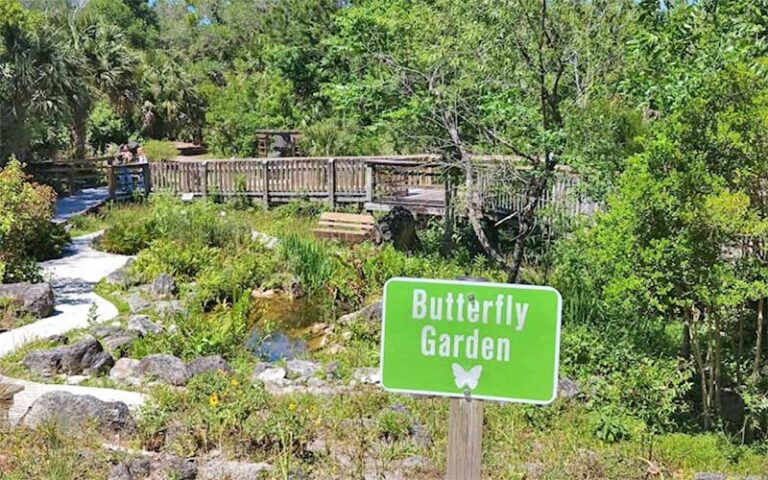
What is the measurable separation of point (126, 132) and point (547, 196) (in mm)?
23686

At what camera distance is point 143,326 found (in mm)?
8805

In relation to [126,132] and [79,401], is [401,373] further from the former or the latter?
[126,132]

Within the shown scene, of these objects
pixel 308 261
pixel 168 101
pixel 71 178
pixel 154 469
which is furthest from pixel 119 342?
pixel 168 101

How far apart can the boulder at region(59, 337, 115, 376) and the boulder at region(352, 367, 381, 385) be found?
2.40 meters

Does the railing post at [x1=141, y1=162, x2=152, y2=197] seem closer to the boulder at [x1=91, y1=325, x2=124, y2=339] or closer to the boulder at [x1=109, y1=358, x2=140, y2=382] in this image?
the boulder at [x1=91, y1=325, x2=124, y2=339]

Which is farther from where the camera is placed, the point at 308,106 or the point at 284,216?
the point at 308,106

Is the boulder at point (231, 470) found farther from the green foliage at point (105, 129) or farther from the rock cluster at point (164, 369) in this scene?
the green foliage at point (105, 129)

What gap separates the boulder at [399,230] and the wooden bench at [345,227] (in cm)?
24

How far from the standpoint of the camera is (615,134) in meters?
8.79

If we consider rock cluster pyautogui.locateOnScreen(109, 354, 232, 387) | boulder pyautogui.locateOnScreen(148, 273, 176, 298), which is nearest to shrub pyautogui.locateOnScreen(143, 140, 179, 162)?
boulder pyautogui.locateOnScreen(148, 273, 176, 298)

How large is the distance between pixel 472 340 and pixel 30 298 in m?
8.24

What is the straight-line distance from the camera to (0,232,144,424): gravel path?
6227mm

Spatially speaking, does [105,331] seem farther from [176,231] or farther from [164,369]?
[176,231]

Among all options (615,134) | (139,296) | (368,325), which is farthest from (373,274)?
(615,134)
